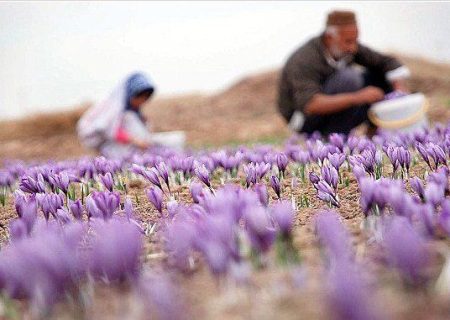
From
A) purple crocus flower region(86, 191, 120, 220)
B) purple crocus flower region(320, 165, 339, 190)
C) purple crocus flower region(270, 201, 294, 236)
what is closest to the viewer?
purple crocus flower region(270, 201, 294, 236)

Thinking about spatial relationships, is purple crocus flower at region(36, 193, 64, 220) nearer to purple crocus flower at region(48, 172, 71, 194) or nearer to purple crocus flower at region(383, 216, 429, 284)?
purple crocus flower at region(48, 172, 71, 194)

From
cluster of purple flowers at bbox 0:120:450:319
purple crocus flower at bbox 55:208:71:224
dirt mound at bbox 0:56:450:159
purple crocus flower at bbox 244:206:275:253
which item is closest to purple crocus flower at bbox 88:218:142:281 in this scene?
cluster of purple flowers at bbox 0:120:450:319

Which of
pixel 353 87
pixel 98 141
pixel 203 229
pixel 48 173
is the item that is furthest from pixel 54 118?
pixel 203 229

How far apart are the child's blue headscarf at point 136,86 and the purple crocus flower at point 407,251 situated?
6.04 m

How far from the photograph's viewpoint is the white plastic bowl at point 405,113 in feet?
18.7

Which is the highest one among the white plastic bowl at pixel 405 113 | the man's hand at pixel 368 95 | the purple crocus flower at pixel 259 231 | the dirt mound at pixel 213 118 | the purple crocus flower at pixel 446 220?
the purple crocus flower at pixel 259 231

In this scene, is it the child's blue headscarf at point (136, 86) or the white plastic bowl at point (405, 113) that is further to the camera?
the child's blue headscarf at point (136, 86)

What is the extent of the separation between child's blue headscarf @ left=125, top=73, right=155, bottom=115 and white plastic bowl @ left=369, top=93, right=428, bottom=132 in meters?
2.70

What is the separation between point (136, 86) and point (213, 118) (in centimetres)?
1944

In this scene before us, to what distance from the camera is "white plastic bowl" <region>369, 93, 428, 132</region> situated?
5691mm

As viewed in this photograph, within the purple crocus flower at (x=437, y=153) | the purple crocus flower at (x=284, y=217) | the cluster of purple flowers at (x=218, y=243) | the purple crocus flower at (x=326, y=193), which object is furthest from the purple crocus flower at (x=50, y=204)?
the purple crocus flower at (x=437, y=153)

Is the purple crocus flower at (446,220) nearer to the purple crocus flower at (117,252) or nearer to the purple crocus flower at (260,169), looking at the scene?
the purple crocus flower at (117,252)

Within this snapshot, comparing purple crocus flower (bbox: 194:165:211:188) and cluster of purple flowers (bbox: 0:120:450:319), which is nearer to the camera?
cluster of purple flowers (bbox: 0:120:450:319)

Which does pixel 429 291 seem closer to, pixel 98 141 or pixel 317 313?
pixel 317 313
